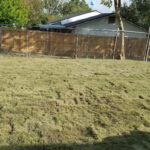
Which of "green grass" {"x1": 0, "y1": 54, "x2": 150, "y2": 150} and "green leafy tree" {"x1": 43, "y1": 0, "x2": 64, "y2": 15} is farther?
"green leafy tree" {"x1": 43, "y1": 0, "x2": 64, "y2": 15}

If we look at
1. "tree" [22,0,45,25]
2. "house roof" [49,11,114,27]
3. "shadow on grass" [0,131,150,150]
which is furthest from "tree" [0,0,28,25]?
"shadow on grass" [0,131,150,150]

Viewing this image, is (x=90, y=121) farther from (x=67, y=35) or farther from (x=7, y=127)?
(x=67, y=35)

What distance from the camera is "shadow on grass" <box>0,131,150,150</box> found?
251 cm

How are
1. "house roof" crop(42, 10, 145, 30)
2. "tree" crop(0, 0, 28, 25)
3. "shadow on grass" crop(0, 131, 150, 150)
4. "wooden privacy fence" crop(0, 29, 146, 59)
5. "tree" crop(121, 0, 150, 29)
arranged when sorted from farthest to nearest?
"tree" crop(121, 0, 150, 29)
"tree" crop(0, 0, 28, 25)
"house roof" crop(42, 10, 145, 30)
"wooden privacy fence" crop(0, 29, 146, 59)
"shadow on grass" crop(0, 131, 150, 150)

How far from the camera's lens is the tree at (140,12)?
19345 millimetres

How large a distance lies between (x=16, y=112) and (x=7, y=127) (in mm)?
484

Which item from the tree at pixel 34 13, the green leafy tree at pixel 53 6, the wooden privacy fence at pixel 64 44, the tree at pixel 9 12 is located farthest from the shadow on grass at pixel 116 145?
the green leafy tree at pixel 53 6

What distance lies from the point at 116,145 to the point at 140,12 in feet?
69.4

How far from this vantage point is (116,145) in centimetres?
263

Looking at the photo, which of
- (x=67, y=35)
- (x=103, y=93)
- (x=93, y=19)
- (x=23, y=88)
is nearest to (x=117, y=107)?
(x=103, y=93)

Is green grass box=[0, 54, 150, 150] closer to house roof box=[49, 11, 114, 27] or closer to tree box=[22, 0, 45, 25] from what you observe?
house roof box=[49, 11, 114, 27]

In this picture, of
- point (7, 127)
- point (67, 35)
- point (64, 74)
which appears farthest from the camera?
point (67, 35)

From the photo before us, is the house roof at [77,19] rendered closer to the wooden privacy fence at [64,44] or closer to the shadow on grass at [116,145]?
the wooden privacy fence at [64,44]

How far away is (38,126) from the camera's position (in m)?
3.00
